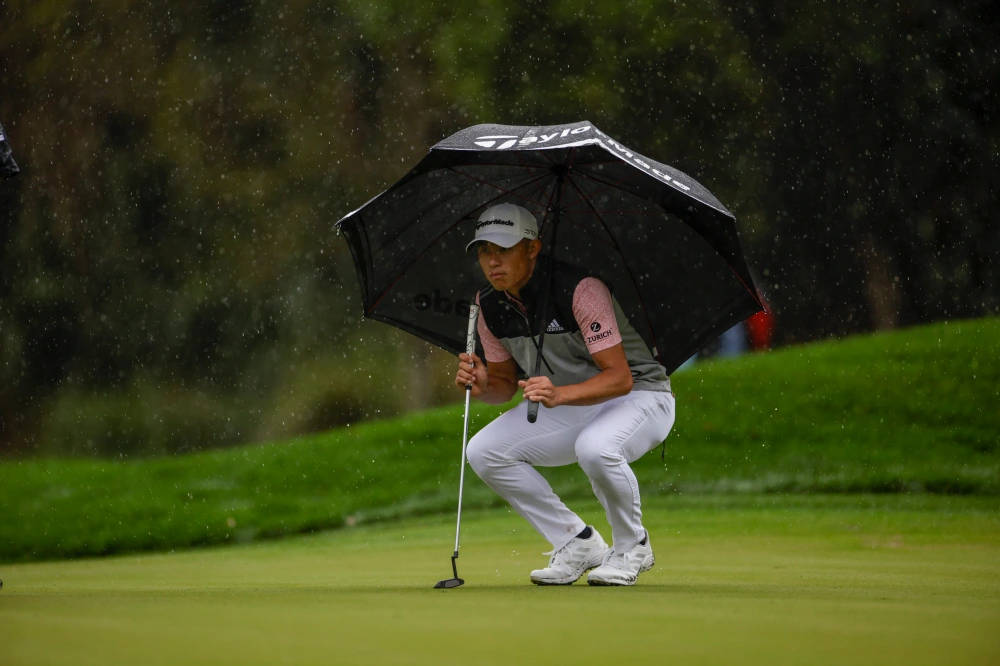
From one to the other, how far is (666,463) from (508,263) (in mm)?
6061

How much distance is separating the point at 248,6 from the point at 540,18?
15.0 ft

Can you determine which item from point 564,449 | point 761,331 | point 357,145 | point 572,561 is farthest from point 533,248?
point 761,331

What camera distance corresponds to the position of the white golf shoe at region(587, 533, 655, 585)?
4.58 metres

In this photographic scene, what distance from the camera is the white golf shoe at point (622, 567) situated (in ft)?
15.0

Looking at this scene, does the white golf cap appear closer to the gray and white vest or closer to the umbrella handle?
the gray and white vest

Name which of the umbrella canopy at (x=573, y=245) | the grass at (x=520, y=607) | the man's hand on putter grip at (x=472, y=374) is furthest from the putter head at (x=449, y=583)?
the umbrella canopy at (x=573, y=245)

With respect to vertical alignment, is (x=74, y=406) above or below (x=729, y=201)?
below

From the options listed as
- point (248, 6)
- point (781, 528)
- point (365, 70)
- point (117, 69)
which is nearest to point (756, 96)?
point (365, 70)

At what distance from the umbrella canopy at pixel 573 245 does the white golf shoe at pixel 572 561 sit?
28.2 inches

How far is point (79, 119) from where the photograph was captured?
19.1 m

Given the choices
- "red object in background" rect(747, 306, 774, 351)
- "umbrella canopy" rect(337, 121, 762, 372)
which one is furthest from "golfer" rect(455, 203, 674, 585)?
"red object in background" rect(747, 306, 774, 351)

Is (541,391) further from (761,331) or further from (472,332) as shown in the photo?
(761,331)

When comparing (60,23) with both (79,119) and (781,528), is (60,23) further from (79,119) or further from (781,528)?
(781,528)

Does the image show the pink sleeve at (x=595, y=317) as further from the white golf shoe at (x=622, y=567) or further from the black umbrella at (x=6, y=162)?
the black umbrella at (x=6, y=162)
